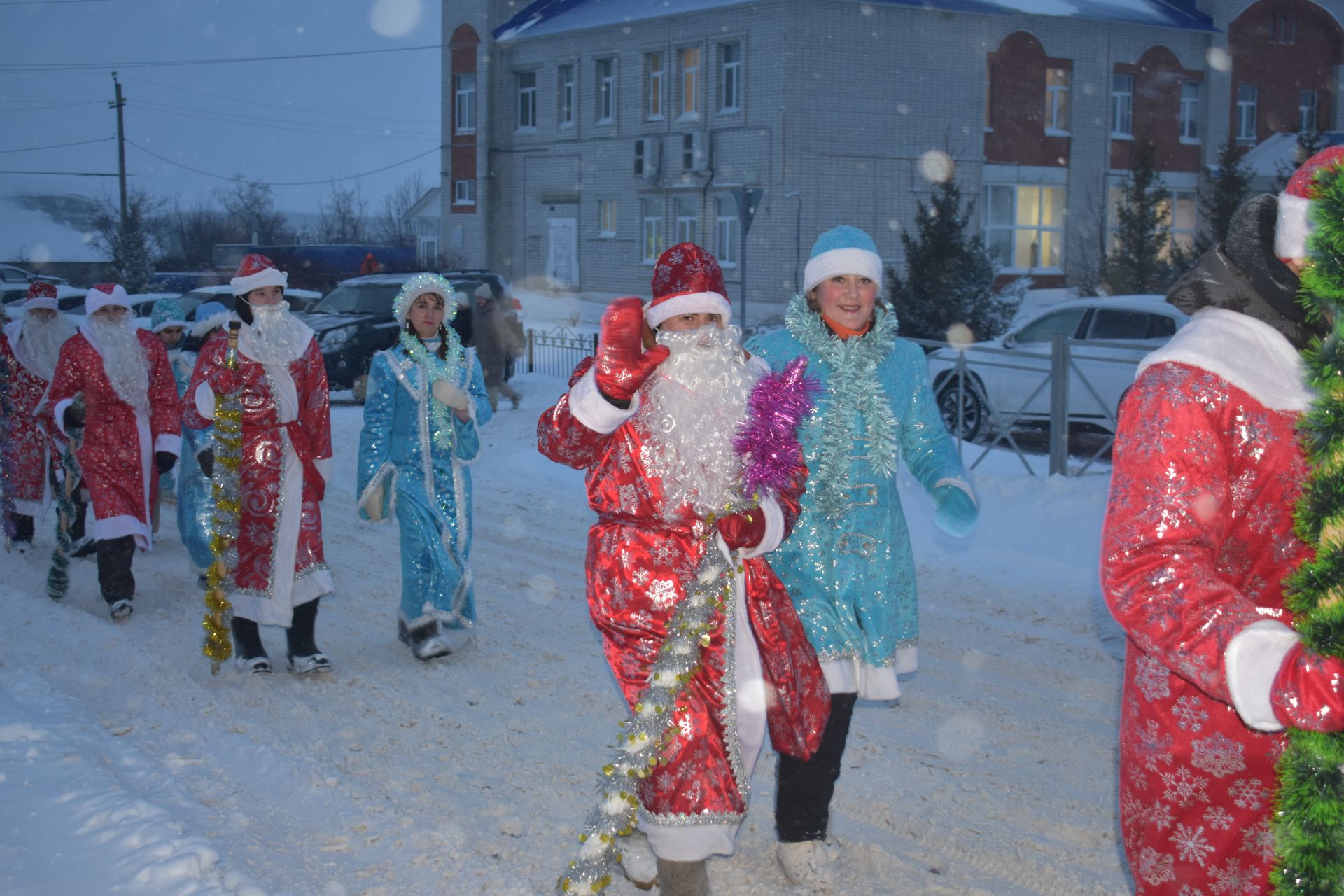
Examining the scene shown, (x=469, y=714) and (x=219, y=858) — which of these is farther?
(x=469, y=714)

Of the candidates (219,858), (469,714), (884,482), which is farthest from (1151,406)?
(469,714)

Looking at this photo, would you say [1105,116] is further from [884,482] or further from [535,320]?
[884,482]

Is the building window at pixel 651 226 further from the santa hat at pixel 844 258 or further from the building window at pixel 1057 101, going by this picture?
the santa hat at pixel 844 258

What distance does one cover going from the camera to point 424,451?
6.61m

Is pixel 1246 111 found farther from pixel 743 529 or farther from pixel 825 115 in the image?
pixel 743 529

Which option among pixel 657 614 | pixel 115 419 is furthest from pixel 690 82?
pixel 657 614

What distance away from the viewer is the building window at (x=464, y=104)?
3869cm

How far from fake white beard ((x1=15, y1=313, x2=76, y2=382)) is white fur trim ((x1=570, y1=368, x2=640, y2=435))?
279 inches

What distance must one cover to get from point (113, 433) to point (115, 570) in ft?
2.77

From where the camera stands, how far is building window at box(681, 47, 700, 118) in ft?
105

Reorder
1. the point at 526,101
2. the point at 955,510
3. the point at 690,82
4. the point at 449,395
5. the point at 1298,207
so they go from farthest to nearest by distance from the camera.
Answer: the point at 526,101 → the point at 690,82 → the point at 449,395 → the point at 955,510 → the point at 1298,207

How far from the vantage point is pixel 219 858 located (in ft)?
13.5

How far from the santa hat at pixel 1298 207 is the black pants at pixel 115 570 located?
6.96 m

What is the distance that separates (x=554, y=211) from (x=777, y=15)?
971 centimetres
